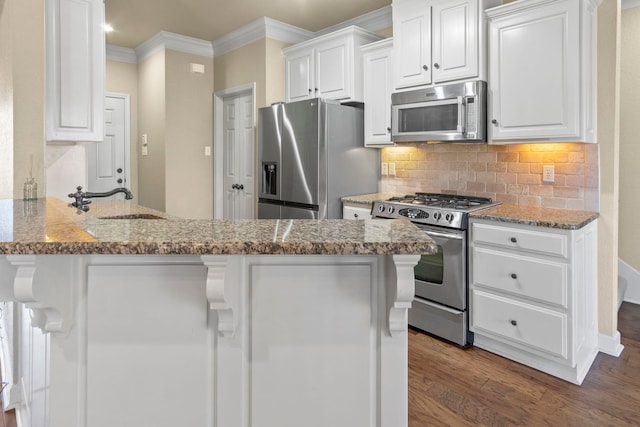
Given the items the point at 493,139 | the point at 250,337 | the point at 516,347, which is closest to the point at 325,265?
the point at 250,337

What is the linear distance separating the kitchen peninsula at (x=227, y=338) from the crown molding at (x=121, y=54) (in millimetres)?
4830

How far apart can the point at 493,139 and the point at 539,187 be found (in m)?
0.49

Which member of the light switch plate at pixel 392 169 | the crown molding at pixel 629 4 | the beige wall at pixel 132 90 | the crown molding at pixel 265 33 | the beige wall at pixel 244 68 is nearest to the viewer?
the crown molding at pixel 629 4

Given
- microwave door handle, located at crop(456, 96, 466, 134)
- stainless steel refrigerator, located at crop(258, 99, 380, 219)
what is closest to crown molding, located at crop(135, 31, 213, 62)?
stainless steel refrigerator, located at crop(258, 99, 380, 219)

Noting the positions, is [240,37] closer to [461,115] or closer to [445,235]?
[461,115]

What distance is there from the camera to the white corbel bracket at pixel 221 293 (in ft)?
3.59

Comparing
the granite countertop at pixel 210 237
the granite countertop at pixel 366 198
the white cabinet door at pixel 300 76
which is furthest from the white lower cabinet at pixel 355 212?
the granite countertop at pixel 210 237

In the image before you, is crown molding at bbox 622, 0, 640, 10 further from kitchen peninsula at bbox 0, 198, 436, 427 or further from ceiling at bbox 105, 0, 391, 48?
kitchen peninsula at bbox 0, 198, 436, 427

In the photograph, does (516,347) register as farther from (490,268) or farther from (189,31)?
(189,31)

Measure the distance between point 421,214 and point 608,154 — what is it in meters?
1.21

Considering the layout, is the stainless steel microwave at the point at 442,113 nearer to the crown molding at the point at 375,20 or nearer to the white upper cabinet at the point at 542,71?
the white upper cabinet at the point at 542,71

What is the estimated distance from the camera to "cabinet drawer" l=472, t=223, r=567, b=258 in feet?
7.89

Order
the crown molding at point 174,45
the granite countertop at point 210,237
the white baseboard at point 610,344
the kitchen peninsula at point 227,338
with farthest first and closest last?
the crown molding at point 174,45 < the white baseboard at point 610,344 < the kitchen peninsula at point 227,338 < the granite countertop at point 210,237

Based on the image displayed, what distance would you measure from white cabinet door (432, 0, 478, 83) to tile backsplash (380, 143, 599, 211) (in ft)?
2.06
